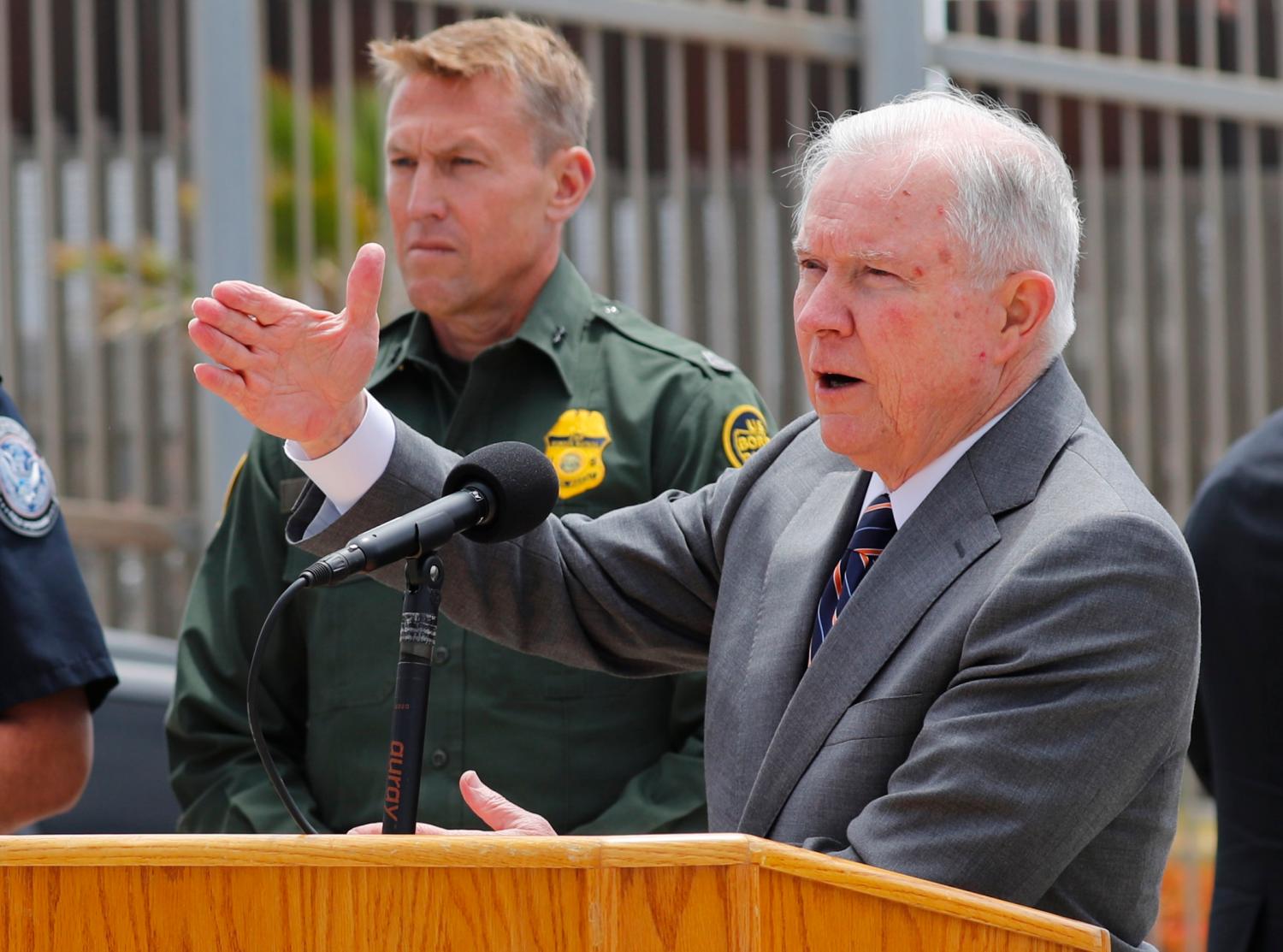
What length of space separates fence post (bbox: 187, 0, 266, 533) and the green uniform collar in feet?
6.80

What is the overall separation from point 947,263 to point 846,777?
0.53 metres

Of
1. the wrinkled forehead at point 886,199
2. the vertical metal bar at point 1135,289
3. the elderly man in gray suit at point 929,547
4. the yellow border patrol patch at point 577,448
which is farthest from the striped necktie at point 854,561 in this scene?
the vertical metal bar at point 1135,289

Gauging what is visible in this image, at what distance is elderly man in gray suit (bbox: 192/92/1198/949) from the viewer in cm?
165

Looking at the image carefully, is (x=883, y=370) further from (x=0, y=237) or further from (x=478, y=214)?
(x=0, y=237)

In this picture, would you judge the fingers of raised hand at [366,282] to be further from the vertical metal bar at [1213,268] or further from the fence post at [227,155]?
the vertical metal bar at [1213,268]

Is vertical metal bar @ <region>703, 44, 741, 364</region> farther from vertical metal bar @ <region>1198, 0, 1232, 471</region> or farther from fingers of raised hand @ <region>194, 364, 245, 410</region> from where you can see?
fingers of raised hand @ <region>194, 364, 245, 410</region>

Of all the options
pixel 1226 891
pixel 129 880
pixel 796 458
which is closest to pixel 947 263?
pixel 796 458

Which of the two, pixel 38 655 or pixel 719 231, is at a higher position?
pixel 719 231

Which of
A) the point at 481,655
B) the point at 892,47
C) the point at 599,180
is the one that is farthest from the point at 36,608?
the point at 892,47

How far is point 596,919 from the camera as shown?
50.9 inches

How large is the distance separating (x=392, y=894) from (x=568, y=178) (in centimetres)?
176

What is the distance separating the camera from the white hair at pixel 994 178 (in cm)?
183

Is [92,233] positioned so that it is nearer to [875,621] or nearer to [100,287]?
[100,287]

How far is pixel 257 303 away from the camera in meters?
1.89
